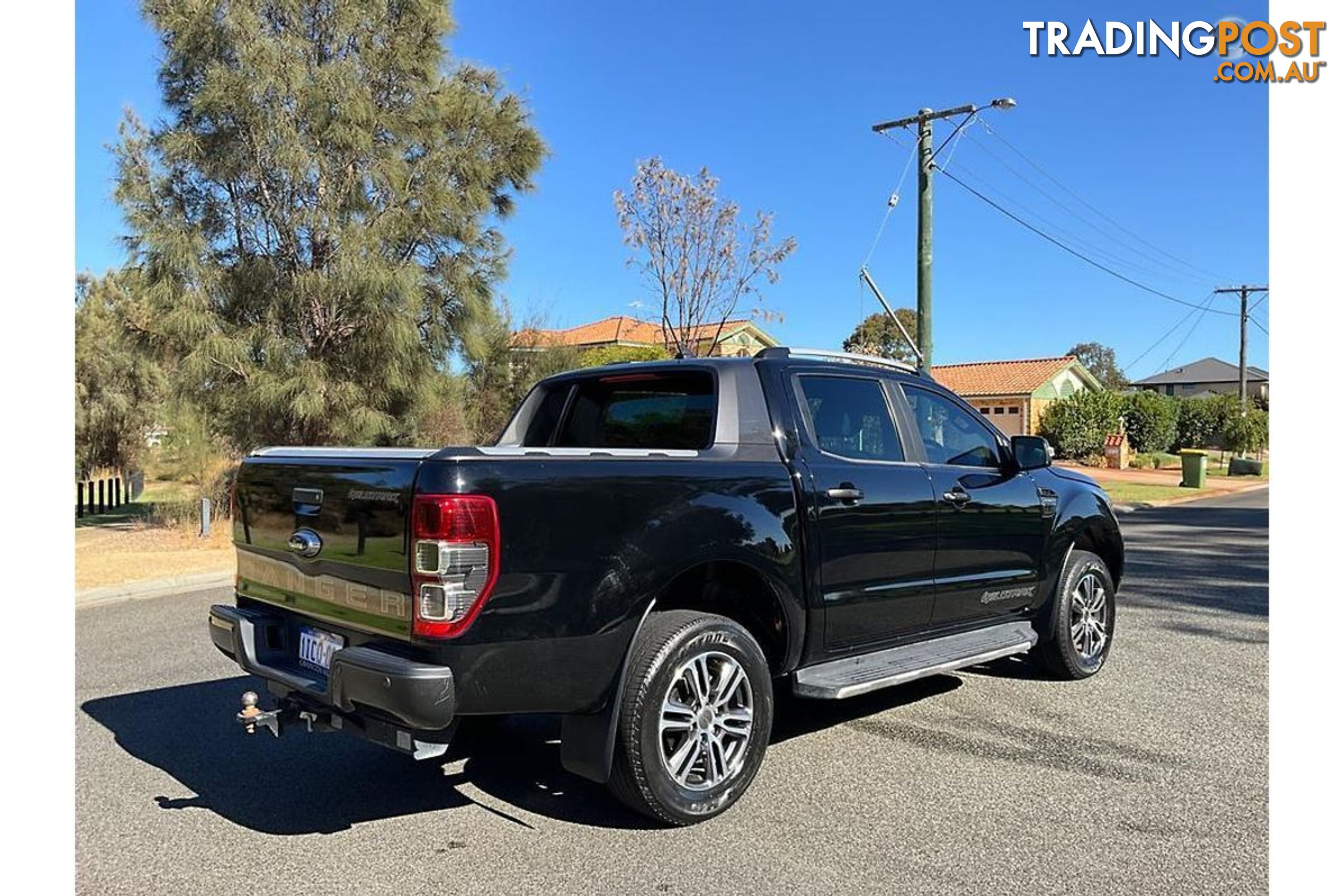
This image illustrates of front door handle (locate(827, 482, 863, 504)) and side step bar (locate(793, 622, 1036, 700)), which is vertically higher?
front door handle (locate(827, 482, 863, 504))

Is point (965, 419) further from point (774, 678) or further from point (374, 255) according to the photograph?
point (374, 255)

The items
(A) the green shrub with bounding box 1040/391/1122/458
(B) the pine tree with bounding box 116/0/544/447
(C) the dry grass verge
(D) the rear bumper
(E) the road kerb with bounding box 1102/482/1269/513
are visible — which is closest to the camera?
(D) the rear bumper

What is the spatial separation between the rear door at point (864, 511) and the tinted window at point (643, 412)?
474mm

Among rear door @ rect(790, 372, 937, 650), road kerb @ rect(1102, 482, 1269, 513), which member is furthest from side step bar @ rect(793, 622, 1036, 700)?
road kerb @ rect(1102, 482, 1269, 513)

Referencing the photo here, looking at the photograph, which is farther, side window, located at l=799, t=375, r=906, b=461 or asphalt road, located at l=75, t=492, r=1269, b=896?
side window, located at l=799, t=375, r=906, b=461

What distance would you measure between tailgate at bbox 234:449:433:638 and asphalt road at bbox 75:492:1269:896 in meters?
0.89

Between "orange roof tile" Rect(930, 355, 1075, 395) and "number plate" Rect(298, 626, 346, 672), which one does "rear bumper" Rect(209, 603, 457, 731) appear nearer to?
"number plate" Rect(298, 626, 346, 672)

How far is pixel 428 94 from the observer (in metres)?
16.0

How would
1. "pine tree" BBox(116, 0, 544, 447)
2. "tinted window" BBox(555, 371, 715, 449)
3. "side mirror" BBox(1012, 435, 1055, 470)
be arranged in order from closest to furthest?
"tinted window" BBox(555, 371, 715, 449), "side mirror" BBox(1012, 435, 1055, 470), "pine tree" BBox(116, 0, 544, 447)

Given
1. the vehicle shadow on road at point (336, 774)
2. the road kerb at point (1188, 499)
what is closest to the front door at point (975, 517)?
the vehicle shadow on road at point (336, 774)

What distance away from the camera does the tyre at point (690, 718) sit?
3.89 m

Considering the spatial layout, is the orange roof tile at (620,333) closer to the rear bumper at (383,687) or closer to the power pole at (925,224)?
the power pole at (925,224)

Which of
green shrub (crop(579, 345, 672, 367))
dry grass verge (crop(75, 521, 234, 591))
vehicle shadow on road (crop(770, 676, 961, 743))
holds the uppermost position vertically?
green shrub (crop(579, 345, 672, 367))

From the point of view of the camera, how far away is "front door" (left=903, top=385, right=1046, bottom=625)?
5.36 metres
